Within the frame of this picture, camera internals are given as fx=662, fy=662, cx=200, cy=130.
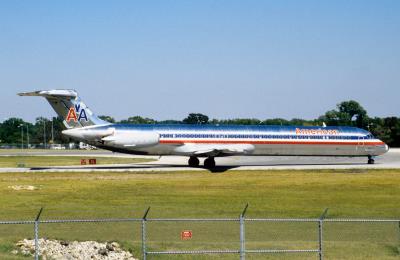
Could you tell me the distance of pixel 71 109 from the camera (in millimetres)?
52812

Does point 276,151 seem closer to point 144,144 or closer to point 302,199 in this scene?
point 144,144

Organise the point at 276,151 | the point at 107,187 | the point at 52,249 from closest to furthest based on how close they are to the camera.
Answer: the point at 52,249 → the point at 107,187 → the point at 276,151

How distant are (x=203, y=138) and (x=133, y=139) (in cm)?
617

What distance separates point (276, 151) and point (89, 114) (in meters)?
16.7

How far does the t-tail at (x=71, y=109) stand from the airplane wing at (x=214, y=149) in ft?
26.8

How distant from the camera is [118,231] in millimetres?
24891

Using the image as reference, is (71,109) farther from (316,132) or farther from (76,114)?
(316,132)

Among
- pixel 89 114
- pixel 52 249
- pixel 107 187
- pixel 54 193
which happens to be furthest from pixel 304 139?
pixel 52 249

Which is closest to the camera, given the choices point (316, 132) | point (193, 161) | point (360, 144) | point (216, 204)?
point (216, 204)

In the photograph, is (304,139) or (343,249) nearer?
(343,249)

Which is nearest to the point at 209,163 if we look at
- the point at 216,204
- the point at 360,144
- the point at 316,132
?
the point at 316,132

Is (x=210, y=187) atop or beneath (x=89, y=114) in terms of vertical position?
beneath

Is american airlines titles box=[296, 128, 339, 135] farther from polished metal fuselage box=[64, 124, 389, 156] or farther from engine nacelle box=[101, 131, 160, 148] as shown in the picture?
engine nacelle box=[101, 131, 160, 148]

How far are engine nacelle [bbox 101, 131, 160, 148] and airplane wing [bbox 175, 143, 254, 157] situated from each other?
7.89 ft
